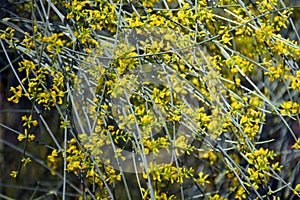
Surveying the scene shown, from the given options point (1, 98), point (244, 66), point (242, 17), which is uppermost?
point (242, 17)

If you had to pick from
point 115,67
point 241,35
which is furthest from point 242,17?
point 115,67

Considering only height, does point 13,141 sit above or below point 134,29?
below

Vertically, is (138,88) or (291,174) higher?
(138,88)

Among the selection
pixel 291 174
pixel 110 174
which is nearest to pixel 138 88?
pixel 110 174

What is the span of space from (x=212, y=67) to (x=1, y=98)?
1.30m

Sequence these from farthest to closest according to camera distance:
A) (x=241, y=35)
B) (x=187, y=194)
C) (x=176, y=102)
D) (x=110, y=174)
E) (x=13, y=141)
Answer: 1. (x=13, y=141)
2. (x=187, y=194)
3. (x=241, y=35)
4. (x=176, y=102)
5. (x=110, y=174)

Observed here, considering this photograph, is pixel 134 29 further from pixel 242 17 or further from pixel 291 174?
pixel 291 174

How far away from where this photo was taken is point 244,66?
140 cm

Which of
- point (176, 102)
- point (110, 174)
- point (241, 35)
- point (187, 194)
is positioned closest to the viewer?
point (110, 174)

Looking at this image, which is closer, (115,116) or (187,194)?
(115,116)

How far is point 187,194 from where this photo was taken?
6.86ft

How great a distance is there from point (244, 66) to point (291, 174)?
0.85 m

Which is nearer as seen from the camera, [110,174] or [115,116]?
[110,174]

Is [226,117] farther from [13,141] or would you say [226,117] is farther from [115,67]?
[13,141]
